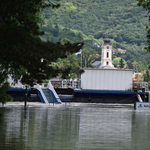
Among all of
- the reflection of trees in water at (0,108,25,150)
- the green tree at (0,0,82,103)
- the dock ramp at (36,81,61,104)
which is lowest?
the reflection of trees in water at (0,108,25,150)

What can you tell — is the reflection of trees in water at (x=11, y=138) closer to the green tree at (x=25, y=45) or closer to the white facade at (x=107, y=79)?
the green tree at (x=25, y=45)

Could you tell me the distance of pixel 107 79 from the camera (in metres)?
53.7

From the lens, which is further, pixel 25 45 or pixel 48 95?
pixel 48 95

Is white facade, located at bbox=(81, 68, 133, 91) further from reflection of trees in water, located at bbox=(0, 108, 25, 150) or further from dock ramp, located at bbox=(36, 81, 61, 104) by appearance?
reflection of trees in water, located at bbox=(0, 108, 25, 150)

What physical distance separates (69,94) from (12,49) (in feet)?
121

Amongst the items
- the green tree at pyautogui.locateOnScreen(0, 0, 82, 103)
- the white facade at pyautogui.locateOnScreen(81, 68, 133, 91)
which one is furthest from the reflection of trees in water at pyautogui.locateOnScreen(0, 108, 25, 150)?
the white facade at pyautogui.locateOnScreen(81, 68, 133, 91)

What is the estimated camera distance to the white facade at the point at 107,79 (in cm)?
5341

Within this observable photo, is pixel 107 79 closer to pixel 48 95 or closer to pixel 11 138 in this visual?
pixel 48 95

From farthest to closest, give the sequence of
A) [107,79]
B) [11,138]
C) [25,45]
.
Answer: [107,79]
[25,45]
[11,138]

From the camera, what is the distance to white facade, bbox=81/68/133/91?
53.4 meters

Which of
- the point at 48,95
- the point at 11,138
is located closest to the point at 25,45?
the point at 11,138

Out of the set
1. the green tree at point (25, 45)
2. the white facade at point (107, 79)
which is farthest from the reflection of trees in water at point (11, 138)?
the white facade at point (107, 79)

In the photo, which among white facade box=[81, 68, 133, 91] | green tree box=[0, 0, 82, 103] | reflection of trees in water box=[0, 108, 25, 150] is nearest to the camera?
reflection of trees in water box=[0, 108, 25, 150]

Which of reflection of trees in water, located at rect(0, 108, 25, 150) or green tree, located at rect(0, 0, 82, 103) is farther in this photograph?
green tree, located at rect(0, 0, 82, 103)
